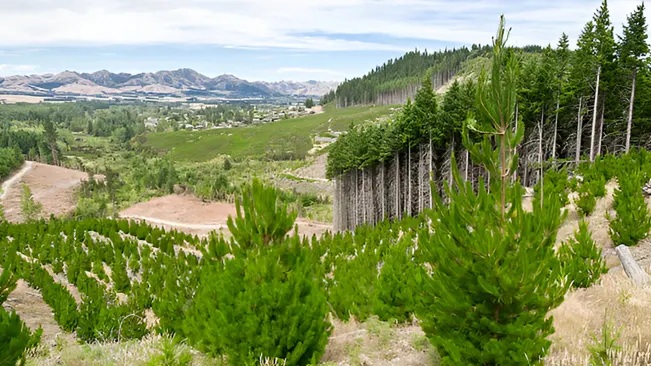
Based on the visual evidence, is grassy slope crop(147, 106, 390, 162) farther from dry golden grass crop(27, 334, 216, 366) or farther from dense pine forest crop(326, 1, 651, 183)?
dry golden grass crop(27, 334, 216, 366)

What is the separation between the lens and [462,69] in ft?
412

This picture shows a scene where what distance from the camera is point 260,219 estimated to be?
5.89 metres

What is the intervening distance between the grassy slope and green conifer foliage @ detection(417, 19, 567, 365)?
93.3 m

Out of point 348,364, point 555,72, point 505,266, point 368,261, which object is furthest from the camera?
point 555,72

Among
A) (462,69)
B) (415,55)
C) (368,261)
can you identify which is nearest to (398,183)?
(368,261)

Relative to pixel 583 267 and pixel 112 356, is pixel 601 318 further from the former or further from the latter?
pixel 112 356

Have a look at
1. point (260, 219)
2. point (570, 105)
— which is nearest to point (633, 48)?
point (570, 105)

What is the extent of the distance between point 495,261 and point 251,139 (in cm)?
12168

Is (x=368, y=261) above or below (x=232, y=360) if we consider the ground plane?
below

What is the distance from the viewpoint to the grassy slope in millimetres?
108188

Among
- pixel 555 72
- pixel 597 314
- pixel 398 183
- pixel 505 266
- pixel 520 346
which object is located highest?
pixel 555 72

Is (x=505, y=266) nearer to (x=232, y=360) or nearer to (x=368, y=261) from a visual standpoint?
(x=232, y=360)

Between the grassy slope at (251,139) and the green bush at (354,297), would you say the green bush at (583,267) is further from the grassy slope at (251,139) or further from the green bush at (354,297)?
the grassy slope at (251,139)

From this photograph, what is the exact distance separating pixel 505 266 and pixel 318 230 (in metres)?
35.4
